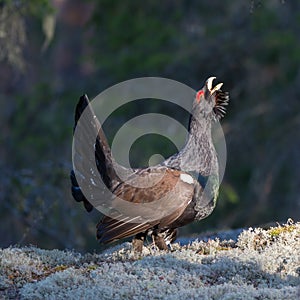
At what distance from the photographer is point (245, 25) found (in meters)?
15.0

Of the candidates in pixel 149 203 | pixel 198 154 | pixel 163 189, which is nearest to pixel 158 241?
pixel 149 203

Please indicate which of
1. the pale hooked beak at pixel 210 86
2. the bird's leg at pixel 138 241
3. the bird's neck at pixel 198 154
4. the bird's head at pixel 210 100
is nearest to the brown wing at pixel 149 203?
the bird's leg at pixel 138 241

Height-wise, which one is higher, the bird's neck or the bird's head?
the bird's head

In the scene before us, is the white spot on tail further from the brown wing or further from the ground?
the ground

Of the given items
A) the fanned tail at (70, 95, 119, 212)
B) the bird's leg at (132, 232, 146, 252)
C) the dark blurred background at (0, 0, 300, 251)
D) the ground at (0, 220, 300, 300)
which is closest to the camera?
the ground at (0, 220, 300, 300)

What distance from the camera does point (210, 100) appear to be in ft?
26.9

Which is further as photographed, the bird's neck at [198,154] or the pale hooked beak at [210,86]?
the pale hooked beak at [210,86]

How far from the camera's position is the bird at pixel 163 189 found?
7.07 metres

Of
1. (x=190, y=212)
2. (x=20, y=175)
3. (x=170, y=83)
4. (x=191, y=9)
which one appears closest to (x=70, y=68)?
(x=191, y=9)

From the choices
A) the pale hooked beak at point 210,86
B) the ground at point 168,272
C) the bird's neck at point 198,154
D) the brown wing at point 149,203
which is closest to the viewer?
the ground at point 168,272

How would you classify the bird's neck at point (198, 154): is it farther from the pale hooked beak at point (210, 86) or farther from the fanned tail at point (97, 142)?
the fanned tail at point (97, 142)

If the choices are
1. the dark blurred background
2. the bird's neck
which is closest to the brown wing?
the bird's neck

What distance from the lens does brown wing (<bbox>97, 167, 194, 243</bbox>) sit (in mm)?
6977

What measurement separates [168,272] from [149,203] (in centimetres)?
123
